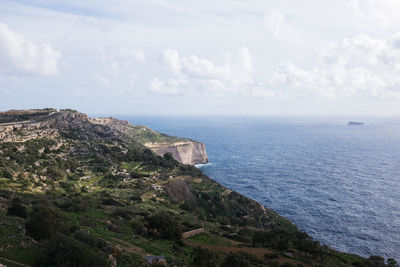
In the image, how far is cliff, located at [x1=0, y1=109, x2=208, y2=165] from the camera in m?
94.8

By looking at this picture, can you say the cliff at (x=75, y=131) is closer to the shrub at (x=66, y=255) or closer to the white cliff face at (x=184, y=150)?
the white cliff face at (x=184, y=150)

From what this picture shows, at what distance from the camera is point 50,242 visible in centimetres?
2006

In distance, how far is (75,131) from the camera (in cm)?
11831

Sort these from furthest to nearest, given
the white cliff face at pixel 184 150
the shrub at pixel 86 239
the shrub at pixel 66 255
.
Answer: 1. the white cliff face at pixel 184 150
2. the shrub at pixel 86 239
3. the shrub at pixel 66 255

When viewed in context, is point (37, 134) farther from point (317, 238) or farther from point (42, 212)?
point (317, 238)

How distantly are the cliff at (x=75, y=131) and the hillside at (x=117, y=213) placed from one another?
3.24 ft

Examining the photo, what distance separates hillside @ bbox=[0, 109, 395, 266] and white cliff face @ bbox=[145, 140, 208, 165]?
105ft

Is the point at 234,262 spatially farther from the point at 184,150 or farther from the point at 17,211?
the point at 184,150

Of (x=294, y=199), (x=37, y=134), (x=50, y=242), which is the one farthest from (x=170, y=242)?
(x=37, y=134)

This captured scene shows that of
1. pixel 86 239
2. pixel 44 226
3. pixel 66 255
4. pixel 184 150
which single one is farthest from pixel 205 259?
pixel 184 150

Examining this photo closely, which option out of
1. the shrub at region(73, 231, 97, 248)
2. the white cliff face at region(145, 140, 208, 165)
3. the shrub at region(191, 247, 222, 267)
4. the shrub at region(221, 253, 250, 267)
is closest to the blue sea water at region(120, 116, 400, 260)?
the white cliff face at region(145, 140, 208, 165)

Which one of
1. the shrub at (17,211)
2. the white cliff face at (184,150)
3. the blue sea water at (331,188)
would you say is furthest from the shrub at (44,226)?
the white cliff face at (184,150)

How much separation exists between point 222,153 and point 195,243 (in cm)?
13984

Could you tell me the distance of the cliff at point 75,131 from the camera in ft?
311
